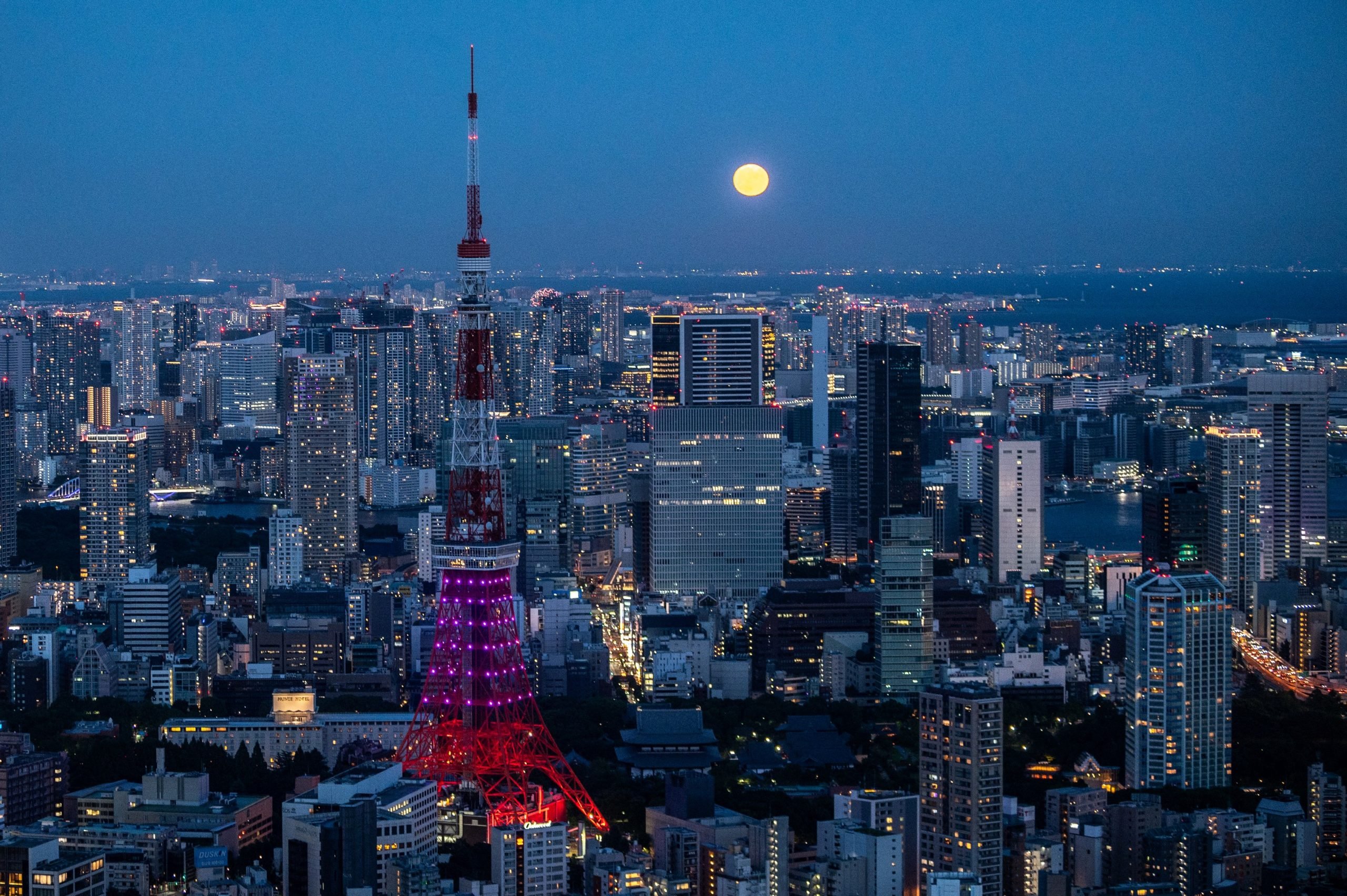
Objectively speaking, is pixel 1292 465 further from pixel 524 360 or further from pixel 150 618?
pixel 524 360

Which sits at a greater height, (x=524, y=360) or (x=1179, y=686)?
(x=524, y=360)

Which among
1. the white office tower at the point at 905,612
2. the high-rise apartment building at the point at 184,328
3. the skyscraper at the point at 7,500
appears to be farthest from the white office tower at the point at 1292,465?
the high-rise apartment building at the point at 184,328

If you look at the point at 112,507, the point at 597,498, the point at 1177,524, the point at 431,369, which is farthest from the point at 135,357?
the point at 1177,524

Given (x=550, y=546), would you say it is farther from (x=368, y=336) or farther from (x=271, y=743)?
(x=368, y=336)

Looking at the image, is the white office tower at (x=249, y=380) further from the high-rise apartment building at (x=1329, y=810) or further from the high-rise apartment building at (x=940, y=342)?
the high-rise apartment building at (x=1329, y=810)

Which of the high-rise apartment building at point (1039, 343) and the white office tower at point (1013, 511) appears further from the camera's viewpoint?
the high-rise apartment building at point (1039, 343)

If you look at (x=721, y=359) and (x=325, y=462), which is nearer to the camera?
(x=721, y=359)
